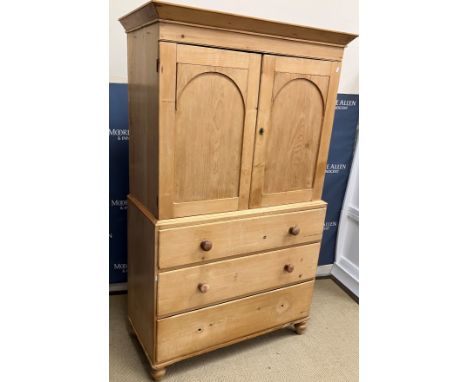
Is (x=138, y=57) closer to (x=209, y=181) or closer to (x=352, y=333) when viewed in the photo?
(x=209, y=181)

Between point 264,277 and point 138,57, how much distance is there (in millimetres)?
1155

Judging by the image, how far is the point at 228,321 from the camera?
5.58 feet

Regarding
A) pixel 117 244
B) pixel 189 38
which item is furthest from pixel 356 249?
pixel 189 38

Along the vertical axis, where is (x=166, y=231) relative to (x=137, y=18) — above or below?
below

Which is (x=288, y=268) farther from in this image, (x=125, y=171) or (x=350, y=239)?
(x=125, y=171)

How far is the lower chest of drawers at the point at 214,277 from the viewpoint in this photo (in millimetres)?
Result: 1473

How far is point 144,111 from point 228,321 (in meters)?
1.05

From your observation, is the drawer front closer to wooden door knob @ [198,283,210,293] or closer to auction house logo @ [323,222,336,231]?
wooden door knob @ [198,283,210,293]

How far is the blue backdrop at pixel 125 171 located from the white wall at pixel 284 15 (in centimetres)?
11

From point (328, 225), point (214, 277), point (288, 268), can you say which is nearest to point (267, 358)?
point (288, 268)

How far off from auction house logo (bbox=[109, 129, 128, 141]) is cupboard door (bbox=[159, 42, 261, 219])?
0.75 meters

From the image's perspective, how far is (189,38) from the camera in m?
1.25

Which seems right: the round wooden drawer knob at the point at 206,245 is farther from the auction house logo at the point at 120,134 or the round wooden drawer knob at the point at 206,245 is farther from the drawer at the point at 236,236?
the auction house logo at the point at 120,134

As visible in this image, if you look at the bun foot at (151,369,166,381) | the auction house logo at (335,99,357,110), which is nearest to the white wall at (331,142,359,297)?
the auction house logo at (335,99,357,110)
